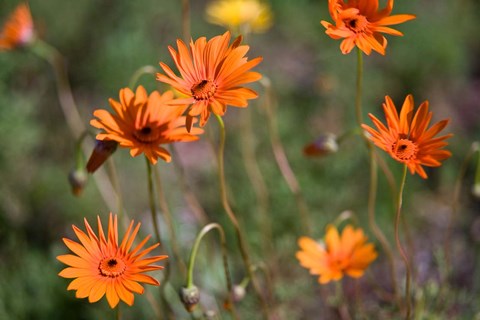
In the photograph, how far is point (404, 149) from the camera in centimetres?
170

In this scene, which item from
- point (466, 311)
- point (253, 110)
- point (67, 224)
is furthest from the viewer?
point (253, 110)

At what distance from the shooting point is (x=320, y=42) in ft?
17.1

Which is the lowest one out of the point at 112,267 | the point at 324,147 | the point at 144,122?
the point at 112,267

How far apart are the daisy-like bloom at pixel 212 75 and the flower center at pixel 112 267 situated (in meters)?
0.40

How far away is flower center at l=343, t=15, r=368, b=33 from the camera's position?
1772 millimetres

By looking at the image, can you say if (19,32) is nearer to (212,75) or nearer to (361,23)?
(212,75)

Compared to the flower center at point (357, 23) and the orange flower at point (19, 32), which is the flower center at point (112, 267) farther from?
the orange flower at point (19, 32)

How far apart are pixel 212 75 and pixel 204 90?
6cm

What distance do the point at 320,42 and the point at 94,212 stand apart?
8.05ft

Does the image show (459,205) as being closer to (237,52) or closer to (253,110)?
(253,110)

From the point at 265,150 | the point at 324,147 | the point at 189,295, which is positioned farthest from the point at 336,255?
the point at 265,150

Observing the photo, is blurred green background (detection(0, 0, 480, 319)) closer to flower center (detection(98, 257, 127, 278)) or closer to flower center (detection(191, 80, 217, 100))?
flower center (detection(191, 80, 217, 100))

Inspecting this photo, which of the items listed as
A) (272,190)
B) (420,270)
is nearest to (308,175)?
(272,190)

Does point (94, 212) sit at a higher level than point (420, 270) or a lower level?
higher
